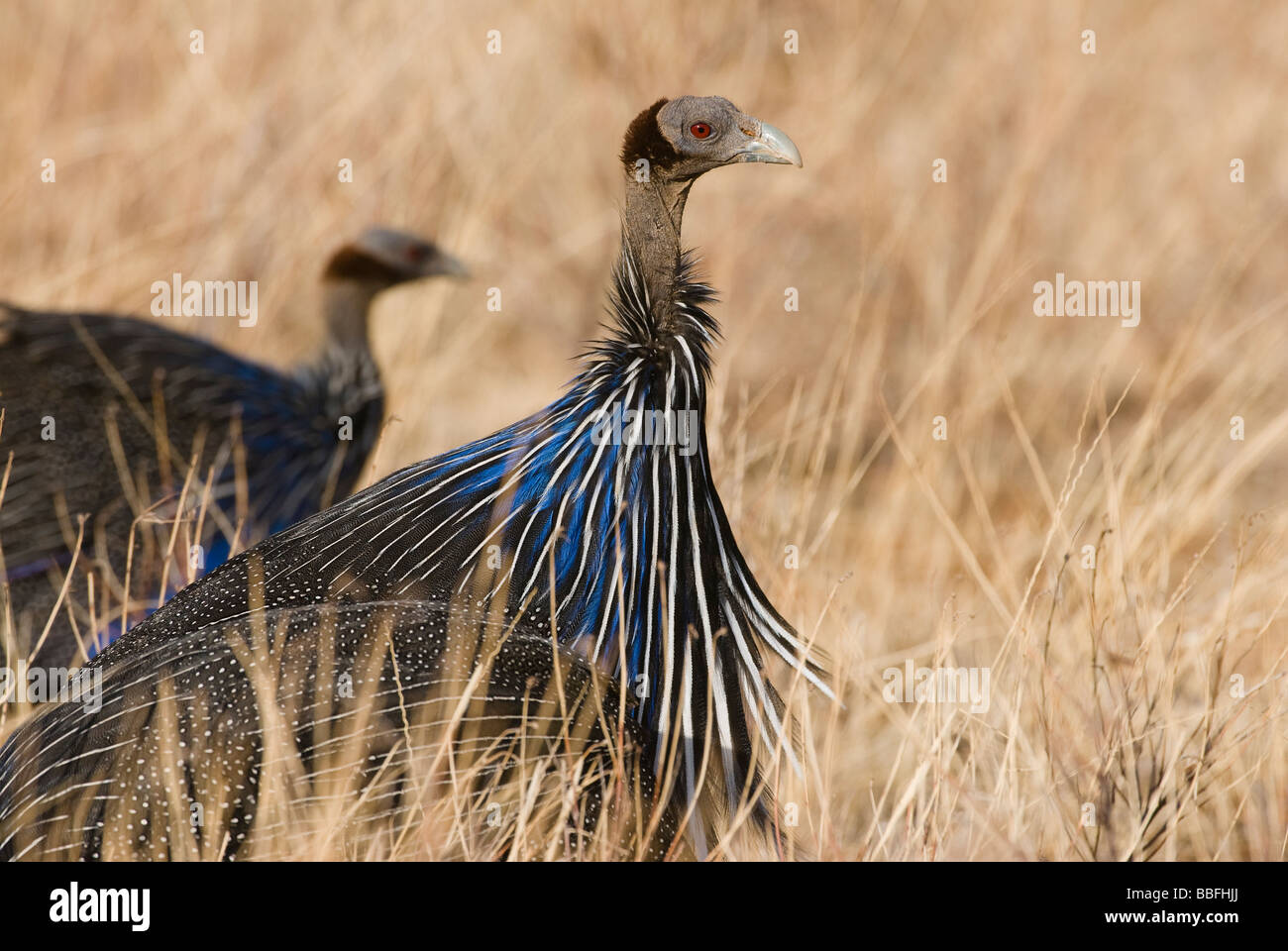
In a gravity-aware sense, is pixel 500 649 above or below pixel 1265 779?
above

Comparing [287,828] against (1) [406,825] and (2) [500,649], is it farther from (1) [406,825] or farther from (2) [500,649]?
(2) [500,649]

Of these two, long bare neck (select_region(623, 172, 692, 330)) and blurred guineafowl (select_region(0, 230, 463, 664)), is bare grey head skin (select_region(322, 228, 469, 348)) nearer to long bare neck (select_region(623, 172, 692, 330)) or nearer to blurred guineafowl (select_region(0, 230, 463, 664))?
blurred guineafowl (select_region(0, 230, 463, 664))

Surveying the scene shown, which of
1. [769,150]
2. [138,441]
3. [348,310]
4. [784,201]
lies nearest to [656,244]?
[769,150]

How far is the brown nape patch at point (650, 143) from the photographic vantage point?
3148 millimetres

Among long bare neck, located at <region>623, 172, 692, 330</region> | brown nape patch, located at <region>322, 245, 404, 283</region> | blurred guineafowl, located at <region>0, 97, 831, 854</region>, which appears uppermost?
brown nape patch, located at <region>322, 245, 404, 283</region>

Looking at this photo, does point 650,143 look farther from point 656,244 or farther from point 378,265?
point 378,265

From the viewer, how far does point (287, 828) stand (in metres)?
2.46

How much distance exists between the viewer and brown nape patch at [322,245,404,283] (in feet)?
17.2

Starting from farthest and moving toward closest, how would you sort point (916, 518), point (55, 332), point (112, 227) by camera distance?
point (112, 227) → point (916, 518) → point (55, 332)

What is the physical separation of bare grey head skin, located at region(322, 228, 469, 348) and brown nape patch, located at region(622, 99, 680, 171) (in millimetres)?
2174

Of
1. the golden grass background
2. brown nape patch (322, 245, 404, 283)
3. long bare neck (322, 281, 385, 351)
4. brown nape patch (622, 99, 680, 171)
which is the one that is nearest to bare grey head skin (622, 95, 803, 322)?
brown nape patch (622, 99, 680, 171)
